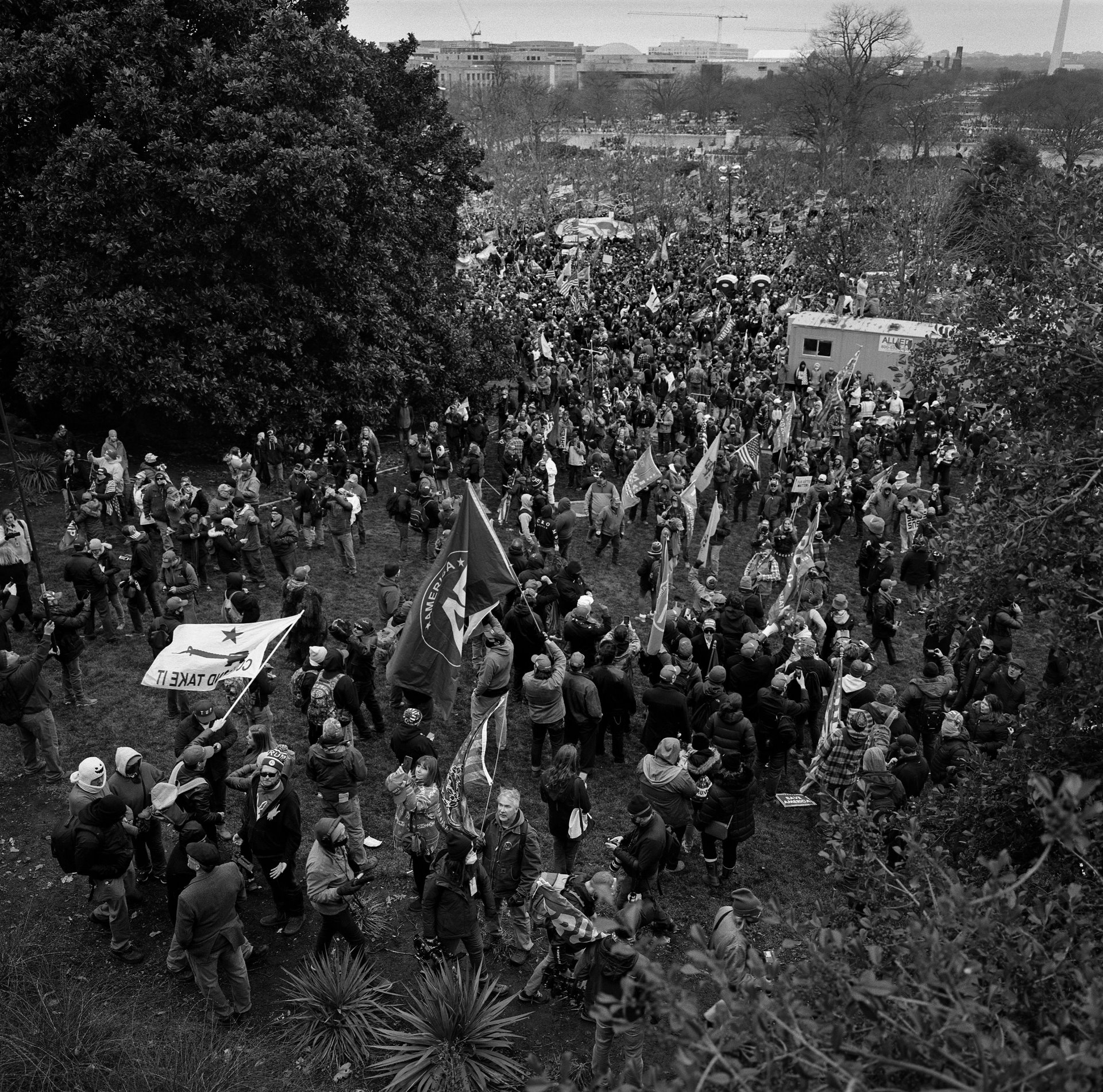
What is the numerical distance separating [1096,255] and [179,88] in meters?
17.9

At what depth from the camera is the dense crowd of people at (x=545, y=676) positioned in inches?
313

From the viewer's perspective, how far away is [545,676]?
10.6 m

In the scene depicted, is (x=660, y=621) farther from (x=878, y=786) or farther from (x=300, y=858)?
(x=300, y=858)

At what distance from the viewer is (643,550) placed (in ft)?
60.3

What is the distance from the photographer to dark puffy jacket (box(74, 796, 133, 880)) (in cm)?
799

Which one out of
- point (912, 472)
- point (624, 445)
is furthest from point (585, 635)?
point (912, 472)

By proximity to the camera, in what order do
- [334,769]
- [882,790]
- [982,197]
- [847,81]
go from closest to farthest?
[334,769]
[882,790]
[982,197]
[847,81]

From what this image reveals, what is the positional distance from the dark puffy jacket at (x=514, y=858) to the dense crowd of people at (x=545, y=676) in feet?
0.09

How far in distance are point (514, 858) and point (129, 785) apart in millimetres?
3374

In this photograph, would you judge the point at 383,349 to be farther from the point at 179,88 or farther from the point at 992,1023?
the point at 992,1023

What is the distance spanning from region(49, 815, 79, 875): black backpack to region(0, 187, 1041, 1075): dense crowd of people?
1.0 inches

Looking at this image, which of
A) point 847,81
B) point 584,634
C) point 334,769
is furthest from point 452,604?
point 847,81

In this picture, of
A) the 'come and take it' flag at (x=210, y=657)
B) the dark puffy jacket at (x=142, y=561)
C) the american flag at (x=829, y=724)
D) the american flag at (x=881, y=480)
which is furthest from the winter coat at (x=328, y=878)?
the american flag at (x=881, y=480)

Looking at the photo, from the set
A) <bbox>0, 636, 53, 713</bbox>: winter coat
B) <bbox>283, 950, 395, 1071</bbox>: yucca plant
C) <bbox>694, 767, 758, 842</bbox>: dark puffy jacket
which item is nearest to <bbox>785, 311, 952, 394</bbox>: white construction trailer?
<bbox>694, 767, 758, 842</bbox>: dark puffy jacket
